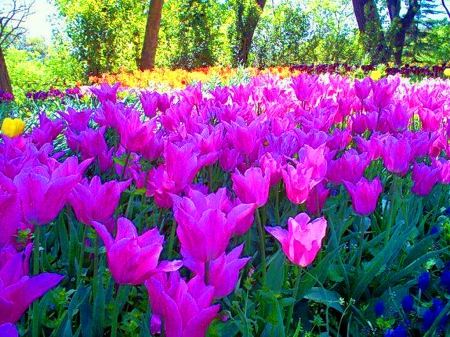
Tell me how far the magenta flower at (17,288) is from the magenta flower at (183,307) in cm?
17

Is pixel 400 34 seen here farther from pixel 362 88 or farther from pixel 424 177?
pixel 424 177

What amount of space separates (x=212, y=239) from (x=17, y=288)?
14.1 inches

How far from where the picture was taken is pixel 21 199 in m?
1.12

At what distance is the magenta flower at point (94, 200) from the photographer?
1.24 metres

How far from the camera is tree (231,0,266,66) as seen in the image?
18.1 m

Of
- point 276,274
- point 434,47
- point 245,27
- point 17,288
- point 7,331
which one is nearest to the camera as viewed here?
point 7,331

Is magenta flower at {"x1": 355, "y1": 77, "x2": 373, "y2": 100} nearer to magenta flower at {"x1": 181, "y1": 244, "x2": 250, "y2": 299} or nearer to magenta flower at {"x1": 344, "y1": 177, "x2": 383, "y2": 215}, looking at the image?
magenta flower at {"x1": 344, "y1": 177, "x2": 383, "y2": 215}

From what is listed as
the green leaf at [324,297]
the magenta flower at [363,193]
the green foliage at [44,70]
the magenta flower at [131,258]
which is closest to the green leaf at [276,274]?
the green leaf at [324,297]

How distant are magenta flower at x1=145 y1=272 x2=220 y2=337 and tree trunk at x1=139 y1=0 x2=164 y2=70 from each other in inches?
543

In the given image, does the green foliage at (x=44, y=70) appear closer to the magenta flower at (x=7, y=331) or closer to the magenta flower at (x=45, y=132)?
the magenta flower at (x=45, y=132)

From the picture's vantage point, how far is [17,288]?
2.59ft

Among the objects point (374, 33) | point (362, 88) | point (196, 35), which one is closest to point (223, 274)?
point (362, 88)

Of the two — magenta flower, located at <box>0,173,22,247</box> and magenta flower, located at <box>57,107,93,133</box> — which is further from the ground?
magenta flower, located at <box>0,173,22,247</box>

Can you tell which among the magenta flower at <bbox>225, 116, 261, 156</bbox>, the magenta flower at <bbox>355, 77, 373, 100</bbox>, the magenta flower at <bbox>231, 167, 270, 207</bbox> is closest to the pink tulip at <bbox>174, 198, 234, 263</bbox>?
the magenta flower at <bbox>231, 167, 270, 207</bbox>
